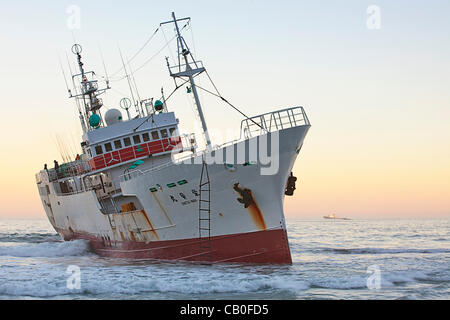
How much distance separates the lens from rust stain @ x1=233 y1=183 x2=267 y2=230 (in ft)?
65.0

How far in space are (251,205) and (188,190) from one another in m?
2.54

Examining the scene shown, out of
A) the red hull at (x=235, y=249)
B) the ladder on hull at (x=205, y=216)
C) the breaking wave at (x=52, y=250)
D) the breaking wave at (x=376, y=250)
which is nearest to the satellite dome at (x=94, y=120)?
the breaking wave at (x=52, y=250)

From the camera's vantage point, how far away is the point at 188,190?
20.6 metres

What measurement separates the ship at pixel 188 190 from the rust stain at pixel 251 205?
0.04m

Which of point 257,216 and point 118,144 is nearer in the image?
point 257,216

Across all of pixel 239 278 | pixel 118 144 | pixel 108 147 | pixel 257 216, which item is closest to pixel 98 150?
pixel 108 147

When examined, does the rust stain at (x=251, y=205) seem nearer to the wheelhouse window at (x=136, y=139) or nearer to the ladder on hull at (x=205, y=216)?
the ladder on hull at (x=205, y=216)

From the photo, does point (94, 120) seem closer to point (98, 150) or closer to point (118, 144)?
point (98, 150)

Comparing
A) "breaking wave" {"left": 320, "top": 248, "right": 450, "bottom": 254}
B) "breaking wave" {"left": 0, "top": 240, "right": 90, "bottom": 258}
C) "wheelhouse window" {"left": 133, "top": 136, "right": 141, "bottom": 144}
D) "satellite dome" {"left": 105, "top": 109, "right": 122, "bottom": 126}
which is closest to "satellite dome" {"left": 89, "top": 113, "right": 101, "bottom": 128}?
"satellite dome" {"left": 105, "top": 109, "right": 122, "bottom": 126}

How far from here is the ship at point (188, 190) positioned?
1983cm

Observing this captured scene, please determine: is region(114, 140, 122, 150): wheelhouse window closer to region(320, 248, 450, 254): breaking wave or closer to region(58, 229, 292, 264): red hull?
region(58, 229, 292, 264): red hull

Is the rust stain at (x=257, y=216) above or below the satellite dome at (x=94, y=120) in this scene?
below
